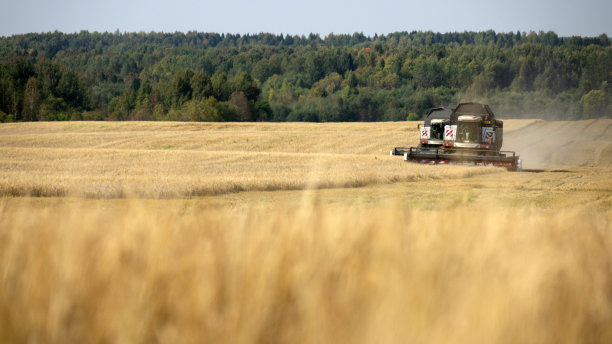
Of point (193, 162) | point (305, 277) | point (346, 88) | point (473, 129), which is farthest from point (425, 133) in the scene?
point (346, 88)

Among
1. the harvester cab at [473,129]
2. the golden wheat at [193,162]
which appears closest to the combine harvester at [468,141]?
the harvester cab at [473,129]

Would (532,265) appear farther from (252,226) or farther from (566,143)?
(566,143)

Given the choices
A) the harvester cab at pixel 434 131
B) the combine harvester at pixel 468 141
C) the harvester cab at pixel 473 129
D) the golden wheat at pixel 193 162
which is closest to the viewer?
the golden wheat at pixel 193 162

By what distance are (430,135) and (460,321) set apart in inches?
1111

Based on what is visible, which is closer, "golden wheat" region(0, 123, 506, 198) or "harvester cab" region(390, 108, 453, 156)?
"golden wheat" region(0, 123, 506, 198)

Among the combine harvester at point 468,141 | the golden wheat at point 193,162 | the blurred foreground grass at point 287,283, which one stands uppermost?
the blurred foreground grass at point 287,283

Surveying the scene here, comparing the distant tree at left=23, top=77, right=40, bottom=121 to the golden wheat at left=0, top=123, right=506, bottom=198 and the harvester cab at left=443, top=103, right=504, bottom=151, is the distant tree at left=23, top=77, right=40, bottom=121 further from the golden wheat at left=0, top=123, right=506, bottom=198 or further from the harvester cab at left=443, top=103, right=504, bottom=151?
the harvester cab at left=443, top=103, right=504, bottom=151

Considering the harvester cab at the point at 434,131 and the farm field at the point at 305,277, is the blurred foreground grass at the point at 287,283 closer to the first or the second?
the farm field at the point at 305,277

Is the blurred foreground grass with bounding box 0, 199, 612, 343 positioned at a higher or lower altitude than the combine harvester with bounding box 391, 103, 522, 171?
higher

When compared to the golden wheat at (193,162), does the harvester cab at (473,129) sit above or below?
above

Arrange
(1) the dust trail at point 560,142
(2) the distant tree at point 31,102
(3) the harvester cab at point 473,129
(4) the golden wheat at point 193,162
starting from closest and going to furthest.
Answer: (4) the golden wheat at point 193,162, (3) the harvester cab at point 473,129, (1) the dust trail at point 560,142, (2) the distant tree at point 31,102

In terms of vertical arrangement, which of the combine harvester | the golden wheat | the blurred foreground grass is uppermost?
the blurred foreground grass

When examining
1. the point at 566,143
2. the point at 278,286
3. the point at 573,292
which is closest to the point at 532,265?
the point at 573,292

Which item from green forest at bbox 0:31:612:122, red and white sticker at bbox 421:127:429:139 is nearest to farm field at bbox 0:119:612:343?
red and white sticker at bbox 421:127:429:139
